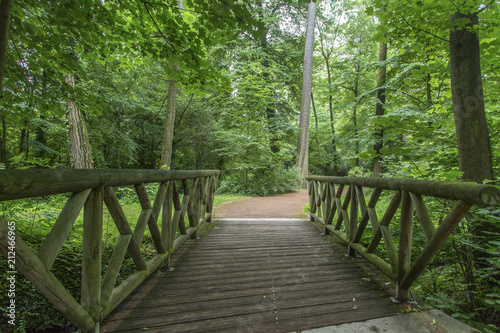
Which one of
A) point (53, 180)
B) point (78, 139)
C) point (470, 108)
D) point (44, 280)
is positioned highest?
point (78, 139)

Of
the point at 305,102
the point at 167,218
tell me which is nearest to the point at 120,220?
the point at 167,218

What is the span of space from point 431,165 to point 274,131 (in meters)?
11.1

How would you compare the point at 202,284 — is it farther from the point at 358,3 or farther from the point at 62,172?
the point at 358,3

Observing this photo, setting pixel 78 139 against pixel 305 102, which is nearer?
pixel 78 139

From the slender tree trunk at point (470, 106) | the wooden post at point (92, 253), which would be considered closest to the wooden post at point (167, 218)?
the wooden post at point (92, 253)

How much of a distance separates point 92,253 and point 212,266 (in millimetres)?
1666

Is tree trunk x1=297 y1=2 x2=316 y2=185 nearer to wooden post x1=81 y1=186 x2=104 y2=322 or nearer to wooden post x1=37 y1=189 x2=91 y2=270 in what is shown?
wooden post x1=81 y1=186 x2=104 y2=322

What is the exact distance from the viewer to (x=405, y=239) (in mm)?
2127

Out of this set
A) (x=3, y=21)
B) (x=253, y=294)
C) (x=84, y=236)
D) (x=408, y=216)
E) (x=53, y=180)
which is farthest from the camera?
(x=253, y=294)

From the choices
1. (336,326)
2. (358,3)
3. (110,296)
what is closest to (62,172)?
(110,296)

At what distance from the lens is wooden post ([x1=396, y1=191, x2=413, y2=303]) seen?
2104 millimetres

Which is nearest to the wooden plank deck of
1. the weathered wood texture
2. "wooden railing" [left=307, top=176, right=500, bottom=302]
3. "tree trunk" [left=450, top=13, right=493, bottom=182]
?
"wooden railing" [left=307, top=176, right=500, bottom=302]

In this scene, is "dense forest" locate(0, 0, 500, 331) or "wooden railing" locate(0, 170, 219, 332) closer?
"wooden railing" locate(0, 170, 219, 332)

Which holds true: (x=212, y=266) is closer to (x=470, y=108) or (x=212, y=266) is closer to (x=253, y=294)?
(x=253, y=294)
